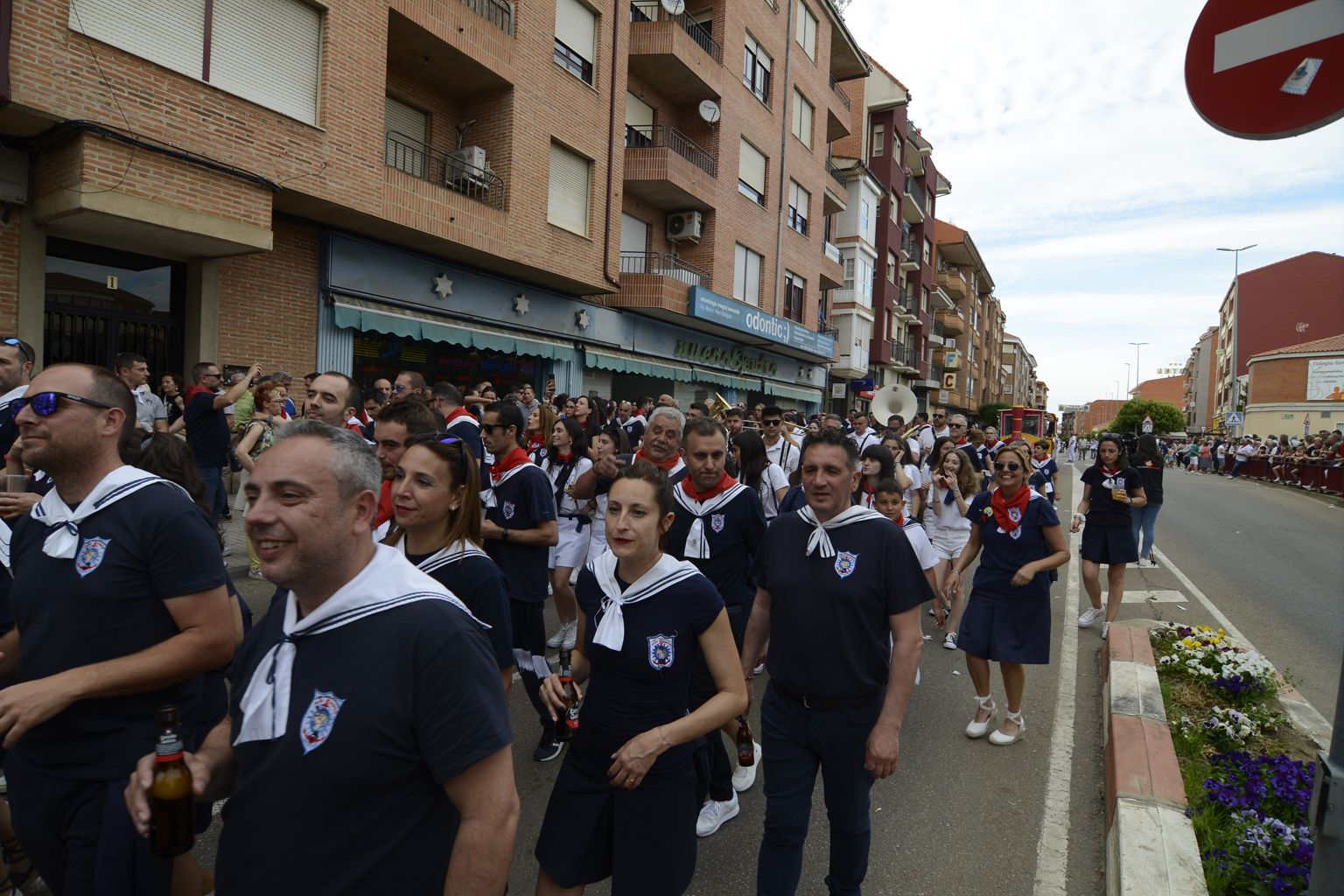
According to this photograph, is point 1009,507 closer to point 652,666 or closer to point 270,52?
point 652,666

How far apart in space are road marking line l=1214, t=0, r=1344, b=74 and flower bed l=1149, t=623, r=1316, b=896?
8.13ft

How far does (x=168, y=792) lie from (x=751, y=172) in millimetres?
24703

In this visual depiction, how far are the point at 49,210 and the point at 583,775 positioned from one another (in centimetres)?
993

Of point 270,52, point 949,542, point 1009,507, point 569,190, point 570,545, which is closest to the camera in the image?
point 1009,507

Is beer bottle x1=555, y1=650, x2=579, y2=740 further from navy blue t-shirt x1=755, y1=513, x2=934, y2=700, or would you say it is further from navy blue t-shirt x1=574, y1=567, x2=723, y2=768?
navy blue t-shirt x1=755, y1=513, x2=934, y2=700

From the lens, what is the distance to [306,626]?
1.64m

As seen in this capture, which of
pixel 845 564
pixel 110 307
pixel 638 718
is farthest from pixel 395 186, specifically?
pixel 638 718

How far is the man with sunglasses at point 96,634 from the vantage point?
85.7 inches

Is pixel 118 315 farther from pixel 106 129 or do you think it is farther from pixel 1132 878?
pixel 1132 878

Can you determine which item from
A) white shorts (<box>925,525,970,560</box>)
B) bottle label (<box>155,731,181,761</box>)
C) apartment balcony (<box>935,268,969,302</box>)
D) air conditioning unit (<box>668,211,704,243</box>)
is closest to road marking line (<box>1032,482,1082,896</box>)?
white shorts (<box>925,525,970,560</box>)

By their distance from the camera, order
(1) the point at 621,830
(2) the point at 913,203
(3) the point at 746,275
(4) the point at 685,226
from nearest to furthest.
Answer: (1) the point at 621,830 → (4) the point at 685,226 → (3) the point at 746,275 → (2) the point at 913,203

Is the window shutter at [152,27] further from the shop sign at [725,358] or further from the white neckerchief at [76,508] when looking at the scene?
the shop sign at [725,358]

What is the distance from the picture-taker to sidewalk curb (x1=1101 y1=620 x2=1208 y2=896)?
302 centimetres

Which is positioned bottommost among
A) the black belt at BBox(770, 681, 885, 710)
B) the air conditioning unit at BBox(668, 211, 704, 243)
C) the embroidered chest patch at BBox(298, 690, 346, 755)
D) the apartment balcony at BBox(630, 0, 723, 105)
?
the black belt at BBox(770, 681, 885, 710)
